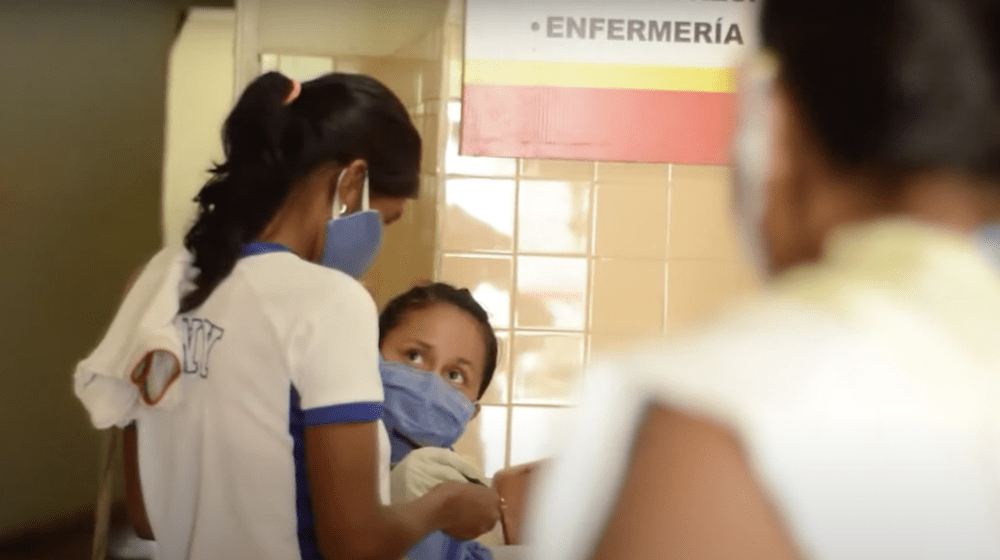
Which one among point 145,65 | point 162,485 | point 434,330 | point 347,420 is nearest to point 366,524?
point 347,420

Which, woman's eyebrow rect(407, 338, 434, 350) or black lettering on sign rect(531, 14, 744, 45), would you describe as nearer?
woman's eyebrow rect(407, 338, 434, 350)

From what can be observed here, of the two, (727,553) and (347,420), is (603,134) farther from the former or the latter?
(727,553)

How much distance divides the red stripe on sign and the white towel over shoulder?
62cm

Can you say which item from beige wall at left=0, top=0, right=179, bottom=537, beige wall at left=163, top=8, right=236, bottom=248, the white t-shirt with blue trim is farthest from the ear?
beige wall at left=0, top=0, right=179, bottom=537

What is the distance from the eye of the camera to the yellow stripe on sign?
162 centimetres

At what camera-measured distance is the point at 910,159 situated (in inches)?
17.6

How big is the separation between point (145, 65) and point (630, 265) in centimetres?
156

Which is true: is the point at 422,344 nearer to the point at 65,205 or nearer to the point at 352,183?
the point at 352,183

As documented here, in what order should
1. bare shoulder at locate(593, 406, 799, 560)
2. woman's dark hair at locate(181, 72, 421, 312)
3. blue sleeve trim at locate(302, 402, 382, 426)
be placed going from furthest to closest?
woman's dark hair at locate(181, 72, 421, 312) → blue sleeve trim at locate(302, 402, 382, 426) → bare shoulder at locate(593, 406, 799, 560)

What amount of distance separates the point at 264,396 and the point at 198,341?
0.10m

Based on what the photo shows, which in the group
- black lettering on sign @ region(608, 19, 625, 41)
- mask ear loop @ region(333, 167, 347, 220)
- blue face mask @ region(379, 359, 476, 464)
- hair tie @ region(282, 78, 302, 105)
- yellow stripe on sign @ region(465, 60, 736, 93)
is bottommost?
blue face mask @ region(379, 359, 476, 464)

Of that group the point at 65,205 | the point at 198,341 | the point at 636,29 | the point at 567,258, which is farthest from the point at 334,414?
the point at 65,205

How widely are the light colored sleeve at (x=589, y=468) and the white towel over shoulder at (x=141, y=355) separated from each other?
647mm

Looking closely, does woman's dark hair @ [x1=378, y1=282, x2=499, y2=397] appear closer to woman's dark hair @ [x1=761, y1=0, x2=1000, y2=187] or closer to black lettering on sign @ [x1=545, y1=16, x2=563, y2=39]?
black lettering on sign @ [x1=545, y1=16, x2=563, y2=39]
